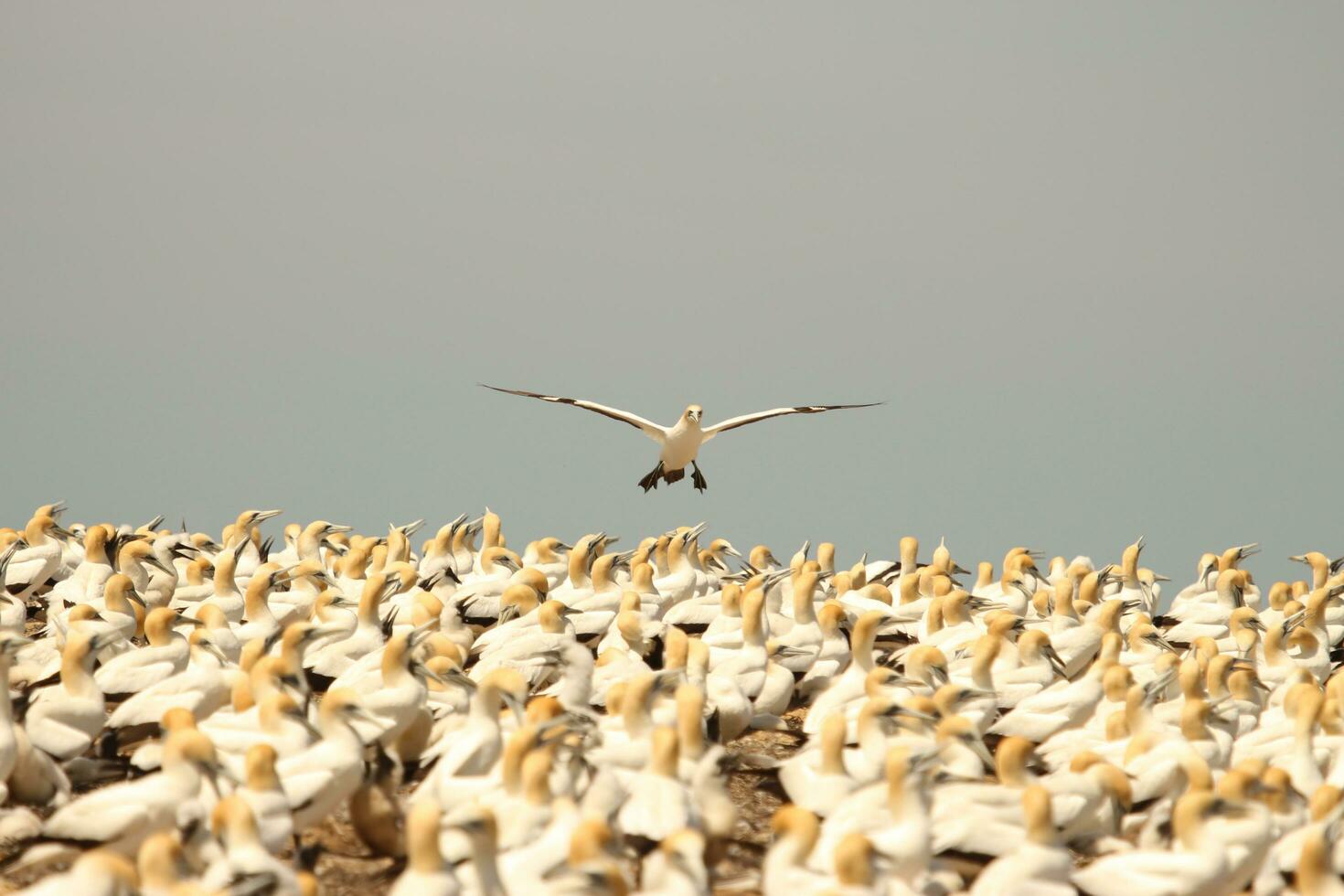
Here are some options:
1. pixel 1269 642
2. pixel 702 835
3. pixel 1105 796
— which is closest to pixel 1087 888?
pixel 1105 796

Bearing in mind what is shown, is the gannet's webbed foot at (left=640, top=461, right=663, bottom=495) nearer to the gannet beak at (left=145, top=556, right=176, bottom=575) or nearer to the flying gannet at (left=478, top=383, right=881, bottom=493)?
the flying gannet at (left=478, top=383, right=881, bottom=493)

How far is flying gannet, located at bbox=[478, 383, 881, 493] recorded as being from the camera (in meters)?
29.5

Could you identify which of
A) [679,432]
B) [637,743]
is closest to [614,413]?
[679,432]

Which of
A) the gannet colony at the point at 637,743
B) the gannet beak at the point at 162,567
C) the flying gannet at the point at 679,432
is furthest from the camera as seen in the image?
the flying gannet at the point at 679,432

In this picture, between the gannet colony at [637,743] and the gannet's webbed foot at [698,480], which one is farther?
the gannet's webbed foot at [698,480]

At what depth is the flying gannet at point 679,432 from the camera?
2955cm

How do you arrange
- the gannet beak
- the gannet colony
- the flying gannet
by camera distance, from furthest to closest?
1. the flying gannet
2. the gannet beak
3. the gannet colony

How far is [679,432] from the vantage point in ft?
96.9

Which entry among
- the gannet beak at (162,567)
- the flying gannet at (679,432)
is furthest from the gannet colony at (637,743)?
the flying gannet at (679,432)

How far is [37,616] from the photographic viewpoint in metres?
19.6

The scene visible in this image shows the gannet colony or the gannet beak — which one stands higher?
the gannet colony


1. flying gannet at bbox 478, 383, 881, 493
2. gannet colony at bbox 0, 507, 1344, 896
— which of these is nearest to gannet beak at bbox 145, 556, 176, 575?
gannet colony at bbox 0, 507, 1344, 896

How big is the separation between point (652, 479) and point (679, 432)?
3.48 feet

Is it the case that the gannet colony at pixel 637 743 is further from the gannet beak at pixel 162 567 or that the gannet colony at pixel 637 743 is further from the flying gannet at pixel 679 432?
the flying gannet at pixel 679 432
